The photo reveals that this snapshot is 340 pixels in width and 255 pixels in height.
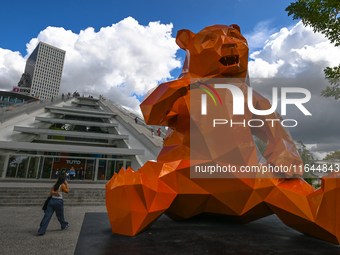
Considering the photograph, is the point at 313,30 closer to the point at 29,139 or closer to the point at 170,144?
the point at 170,144

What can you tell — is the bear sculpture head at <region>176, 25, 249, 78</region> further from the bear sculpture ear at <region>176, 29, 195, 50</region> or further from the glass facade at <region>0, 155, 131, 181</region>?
the glass facade at <region>0, 155, 131, 181</region>

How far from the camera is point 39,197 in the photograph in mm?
9664

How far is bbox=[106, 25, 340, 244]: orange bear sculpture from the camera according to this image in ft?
11.7

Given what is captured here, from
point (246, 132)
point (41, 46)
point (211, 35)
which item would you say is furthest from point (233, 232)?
point (41, 46)

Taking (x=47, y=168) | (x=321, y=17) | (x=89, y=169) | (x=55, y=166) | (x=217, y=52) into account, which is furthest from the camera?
(x=89, y=169)

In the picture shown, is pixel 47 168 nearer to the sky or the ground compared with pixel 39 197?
nearer to the sky

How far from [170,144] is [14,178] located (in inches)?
607

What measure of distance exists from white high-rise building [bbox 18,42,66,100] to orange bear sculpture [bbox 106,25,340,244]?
486ft

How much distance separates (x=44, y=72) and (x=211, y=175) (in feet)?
515

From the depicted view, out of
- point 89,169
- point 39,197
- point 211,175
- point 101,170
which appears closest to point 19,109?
point 89,169

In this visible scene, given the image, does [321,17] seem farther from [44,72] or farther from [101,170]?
[44,72]

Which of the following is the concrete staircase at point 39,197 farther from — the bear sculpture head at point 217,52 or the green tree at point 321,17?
the green tree at point 321,17

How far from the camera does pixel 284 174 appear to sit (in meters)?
4.00

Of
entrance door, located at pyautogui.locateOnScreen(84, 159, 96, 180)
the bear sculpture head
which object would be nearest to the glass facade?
entrance door, located at pyautogui.locateOnScreen(84, 159, 96, 180)
